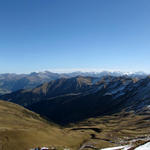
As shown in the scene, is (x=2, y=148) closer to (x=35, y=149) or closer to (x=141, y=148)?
(x=35, y=149)

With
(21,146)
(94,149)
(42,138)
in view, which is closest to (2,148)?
(21,146)

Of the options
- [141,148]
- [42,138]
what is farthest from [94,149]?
[141,148]

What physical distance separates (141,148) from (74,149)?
35.6m

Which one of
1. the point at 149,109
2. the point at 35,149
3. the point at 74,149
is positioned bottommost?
the point at 149,109

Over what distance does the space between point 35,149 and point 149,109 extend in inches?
6773

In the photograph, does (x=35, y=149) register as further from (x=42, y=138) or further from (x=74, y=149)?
(x=74, y=149)

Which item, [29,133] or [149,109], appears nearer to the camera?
[29,133]

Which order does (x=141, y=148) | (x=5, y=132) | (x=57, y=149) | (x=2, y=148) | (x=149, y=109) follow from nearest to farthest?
(x=141, y=148) → (x=2, y=148) → (x=57, y=149) → (x=5, y=132) → (x=149, y=109)

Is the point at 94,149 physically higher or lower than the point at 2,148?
lower

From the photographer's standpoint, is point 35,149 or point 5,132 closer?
point 35,149

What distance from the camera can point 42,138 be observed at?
68188 millimetres

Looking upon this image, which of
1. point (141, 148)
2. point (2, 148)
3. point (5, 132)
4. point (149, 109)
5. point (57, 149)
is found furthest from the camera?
point (149, 109)

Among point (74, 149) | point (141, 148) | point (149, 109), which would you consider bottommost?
point (149, 109)

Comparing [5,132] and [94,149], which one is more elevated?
[5,132]
